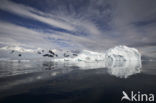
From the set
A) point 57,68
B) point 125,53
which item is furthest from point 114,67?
point 125,53

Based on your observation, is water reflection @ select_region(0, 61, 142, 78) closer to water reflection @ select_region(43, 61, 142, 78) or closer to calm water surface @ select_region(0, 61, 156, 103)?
water reflection @ select_region(43, 61, 142, 78)

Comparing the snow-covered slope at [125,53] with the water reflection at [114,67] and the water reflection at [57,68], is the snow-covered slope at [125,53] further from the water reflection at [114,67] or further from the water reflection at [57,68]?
the water reflection at [57,68]

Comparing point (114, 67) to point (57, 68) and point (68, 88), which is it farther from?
point (68, 88)

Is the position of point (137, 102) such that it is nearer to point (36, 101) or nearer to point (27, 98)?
point (36, 101)

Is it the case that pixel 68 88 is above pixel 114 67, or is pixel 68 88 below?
above

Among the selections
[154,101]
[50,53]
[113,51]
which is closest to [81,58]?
[113,51]

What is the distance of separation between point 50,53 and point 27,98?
6188 inches

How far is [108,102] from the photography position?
6.11m

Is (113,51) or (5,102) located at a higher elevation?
(113,51)

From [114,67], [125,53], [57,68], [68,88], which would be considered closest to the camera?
[68,88]

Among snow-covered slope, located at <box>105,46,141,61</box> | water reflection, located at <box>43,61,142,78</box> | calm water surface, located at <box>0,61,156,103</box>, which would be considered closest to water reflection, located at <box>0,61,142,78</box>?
water reflection, located at <box>43,61,142,78</box>

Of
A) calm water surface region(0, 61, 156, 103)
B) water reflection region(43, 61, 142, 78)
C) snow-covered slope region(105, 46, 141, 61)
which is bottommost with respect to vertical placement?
water reflection region(43, 61, 142, 78)

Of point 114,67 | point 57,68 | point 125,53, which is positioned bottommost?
point 114,67

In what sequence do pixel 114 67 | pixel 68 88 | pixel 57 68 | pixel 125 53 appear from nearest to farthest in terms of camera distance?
pixel 68 88 → pixel 57 68 → pixel 114 67 → pixel 125 53
